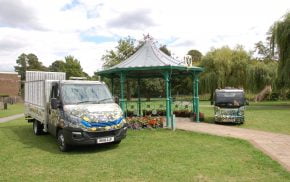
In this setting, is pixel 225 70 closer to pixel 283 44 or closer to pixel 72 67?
pixel 283 44

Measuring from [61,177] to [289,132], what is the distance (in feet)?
32.7

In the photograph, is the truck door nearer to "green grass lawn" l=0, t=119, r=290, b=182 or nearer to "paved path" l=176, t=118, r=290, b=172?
"green grass lawn" l=0, t=119, r=290, b=182

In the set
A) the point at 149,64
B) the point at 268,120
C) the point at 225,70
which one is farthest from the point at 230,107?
the point at 225,70

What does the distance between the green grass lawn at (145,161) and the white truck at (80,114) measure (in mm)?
472

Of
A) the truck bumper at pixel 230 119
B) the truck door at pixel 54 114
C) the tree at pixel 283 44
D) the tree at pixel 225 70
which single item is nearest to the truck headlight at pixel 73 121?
the truck door at pixel 54 114

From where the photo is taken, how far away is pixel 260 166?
267 inches

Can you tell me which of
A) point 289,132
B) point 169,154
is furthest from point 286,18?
point 169,154

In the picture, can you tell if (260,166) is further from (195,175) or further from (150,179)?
(150,179)

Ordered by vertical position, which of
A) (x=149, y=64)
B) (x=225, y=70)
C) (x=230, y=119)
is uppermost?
(x=225, y=70)

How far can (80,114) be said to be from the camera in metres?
8.37

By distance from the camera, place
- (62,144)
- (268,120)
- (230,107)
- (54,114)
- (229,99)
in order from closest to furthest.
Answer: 1. (62,144)
2. (54,114)
3. (230,107)
4. (229,99)
5. (268,120)

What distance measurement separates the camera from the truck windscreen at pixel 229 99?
15250mm

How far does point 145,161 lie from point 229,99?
935cm

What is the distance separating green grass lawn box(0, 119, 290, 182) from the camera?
6121 millimetres
